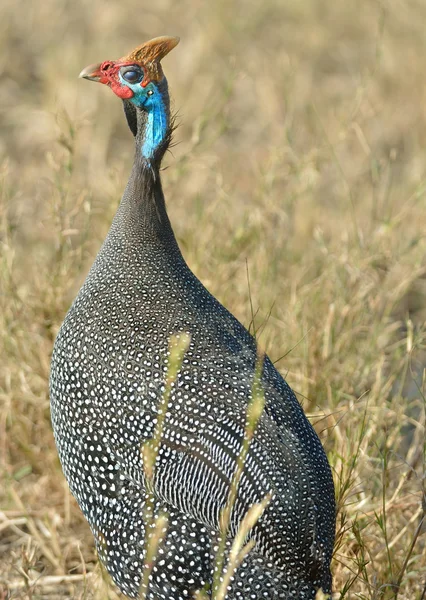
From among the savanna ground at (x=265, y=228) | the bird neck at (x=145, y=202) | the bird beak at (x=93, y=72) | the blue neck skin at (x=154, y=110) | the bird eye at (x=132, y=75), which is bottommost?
the savanna ground at (x=265, y=228)

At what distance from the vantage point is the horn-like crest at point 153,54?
9.89 ft

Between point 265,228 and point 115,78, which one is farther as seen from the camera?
point 265,228

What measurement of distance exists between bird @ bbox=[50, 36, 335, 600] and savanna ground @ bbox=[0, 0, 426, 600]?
21 cm

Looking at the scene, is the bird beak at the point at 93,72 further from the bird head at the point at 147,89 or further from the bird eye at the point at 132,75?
the bird eye at the point at 132,75

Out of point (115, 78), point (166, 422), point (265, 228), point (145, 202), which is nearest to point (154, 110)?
point (115, 78)

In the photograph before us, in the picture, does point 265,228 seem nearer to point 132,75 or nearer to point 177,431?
point 132,75

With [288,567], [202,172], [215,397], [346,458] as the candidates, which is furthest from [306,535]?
[202,172]

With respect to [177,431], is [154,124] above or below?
above

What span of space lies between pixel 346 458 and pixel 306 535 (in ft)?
2.12

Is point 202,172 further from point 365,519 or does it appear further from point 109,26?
point 365,519

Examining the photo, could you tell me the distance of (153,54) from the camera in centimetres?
304

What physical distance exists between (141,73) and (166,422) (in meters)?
1.12

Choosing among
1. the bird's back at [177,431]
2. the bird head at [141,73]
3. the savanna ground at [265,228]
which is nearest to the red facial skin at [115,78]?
the bird head at [141,73]

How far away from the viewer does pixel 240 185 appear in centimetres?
636
